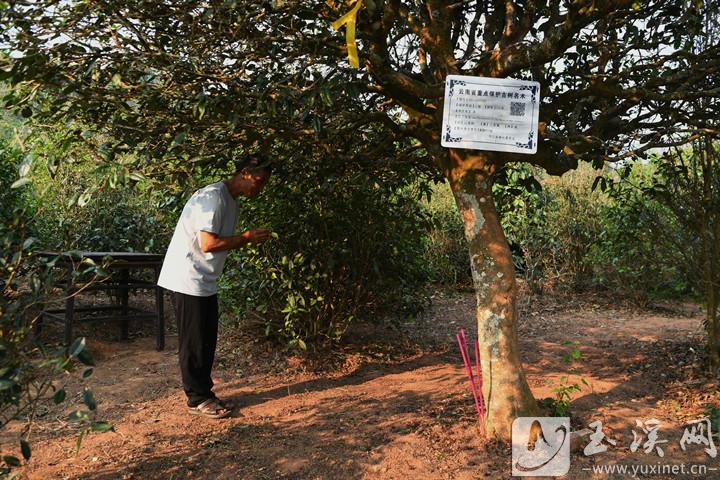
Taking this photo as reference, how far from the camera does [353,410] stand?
374 centimetres

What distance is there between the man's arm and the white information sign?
1421 millimetres

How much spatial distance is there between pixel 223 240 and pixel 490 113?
1.83 metres

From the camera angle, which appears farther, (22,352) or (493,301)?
(493,301)

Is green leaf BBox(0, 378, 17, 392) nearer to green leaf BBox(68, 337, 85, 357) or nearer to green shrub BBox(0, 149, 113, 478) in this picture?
green shrub BBox(0, 149, 113, 478)

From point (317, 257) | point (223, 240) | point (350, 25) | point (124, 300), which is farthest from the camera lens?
point (124, 300)

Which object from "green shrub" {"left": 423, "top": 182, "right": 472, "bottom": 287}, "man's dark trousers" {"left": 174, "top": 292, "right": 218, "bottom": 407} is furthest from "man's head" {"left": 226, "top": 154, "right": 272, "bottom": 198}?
"green shrub" {"left": 423, "top": 182, "right": 472, "bottom": 287}

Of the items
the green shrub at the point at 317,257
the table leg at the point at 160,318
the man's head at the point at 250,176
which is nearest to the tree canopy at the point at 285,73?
the man's head at the point at 250,176

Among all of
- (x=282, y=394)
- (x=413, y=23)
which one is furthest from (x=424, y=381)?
(x=413, y=23)

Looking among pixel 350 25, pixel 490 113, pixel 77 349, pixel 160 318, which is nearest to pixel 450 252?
pixel 160 318

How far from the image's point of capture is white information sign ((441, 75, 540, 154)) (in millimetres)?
2801

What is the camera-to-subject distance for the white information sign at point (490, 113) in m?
2.80

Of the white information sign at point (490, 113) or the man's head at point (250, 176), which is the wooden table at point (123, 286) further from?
the white information sign at point (490, 113)

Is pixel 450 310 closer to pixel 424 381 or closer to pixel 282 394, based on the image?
pixel 424 381

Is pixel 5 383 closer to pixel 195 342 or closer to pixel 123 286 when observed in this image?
pixel 195 342
